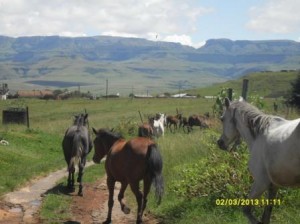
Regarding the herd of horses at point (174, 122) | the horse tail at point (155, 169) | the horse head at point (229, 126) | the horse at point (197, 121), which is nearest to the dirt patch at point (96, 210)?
the horse tail at point (155, 169)

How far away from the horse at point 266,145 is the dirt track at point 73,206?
3.65m

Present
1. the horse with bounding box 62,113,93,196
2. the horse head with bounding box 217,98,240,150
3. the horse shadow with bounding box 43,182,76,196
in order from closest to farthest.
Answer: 1. the horse head with bounding box 217,98,240,150
2. the horse shadow with bounding box 43,182,76,196
3. the horse with bounding box 62,113,93,196

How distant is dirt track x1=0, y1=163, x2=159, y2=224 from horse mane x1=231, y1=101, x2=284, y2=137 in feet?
12.7

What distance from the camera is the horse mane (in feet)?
21.2

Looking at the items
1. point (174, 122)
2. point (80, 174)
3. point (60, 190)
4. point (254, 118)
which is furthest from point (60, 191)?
point (174, 122)

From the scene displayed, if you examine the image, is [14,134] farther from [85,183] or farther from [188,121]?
[188,121]

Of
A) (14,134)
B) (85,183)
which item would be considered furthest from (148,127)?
(85,183)

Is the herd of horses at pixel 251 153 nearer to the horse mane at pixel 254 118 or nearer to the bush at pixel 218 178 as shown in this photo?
the horse mane at pixel 254 118

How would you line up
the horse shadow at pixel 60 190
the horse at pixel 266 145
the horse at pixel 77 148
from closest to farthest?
the horse at pixel 266 145 < the horse shadow at pixel 60 190 < the horse at pixel 77 148

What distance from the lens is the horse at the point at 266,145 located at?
17.9 feet

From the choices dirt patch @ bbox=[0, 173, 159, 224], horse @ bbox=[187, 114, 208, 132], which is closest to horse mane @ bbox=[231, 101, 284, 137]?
dirt patch @ bbox=[0, 173, 159, 224]

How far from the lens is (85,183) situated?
14875mm

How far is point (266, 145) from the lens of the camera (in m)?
6.04

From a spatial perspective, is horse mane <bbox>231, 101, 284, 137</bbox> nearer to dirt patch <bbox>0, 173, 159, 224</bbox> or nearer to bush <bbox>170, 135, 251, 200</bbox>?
bush <bbox>170, 135, 251, 200</bbox>
